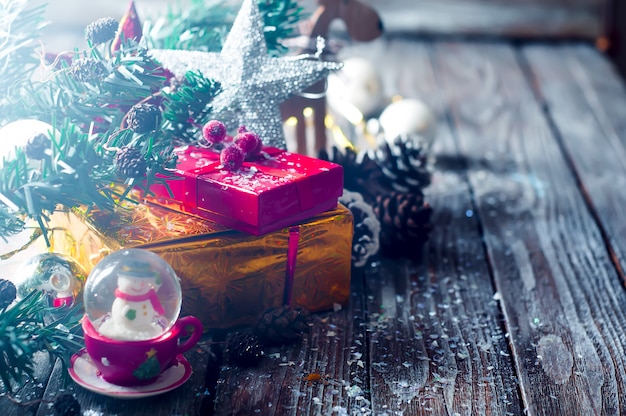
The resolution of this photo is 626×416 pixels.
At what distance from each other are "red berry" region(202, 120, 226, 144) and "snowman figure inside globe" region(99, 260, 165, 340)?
222mm

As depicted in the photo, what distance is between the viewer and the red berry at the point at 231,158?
3.11 ft

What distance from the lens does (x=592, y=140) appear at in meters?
1.72

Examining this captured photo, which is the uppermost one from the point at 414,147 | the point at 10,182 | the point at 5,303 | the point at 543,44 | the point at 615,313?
the point at 10,182

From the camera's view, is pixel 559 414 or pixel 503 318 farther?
pixel 503 318

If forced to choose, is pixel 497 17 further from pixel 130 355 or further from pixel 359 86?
pixel 130 355

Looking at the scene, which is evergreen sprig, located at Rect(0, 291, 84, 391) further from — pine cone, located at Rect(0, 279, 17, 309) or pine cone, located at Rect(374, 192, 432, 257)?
pine cone, located at Rect(374, 192, 432, 257)

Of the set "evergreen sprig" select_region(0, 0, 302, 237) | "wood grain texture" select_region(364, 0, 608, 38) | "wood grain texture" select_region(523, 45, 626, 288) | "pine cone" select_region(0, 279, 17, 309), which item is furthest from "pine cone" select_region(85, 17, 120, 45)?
"wood grain texture" select_region(364, 0, 608, 38)

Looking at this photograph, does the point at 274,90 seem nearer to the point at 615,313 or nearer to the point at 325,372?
the point at 325,372

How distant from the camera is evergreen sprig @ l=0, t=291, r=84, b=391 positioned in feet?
2.58

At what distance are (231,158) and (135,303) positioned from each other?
9.0 inches

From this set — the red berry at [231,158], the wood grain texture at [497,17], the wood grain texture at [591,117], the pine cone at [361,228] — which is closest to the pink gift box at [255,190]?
the red berry at [231,158]

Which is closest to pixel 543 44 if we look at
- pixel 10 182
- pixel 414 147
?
pixel 414 147

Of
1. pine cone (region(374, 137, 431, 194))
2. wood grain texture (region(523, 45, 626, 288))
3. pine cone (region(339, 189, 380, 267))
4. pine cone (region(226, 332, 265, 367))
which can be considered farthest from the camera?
wood grain texture (region(523, 45, 626, 288))

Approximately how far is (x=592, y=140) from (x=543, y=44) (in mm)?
865
